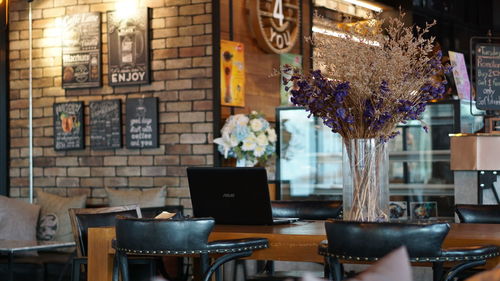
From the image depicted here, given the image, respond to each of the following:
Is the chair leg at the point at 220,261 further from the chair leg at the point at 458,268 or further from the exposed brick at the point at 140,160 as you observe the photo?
the exposed brick at the point at 140,160

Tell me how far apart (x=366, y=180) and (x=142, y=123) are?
12.4 feet

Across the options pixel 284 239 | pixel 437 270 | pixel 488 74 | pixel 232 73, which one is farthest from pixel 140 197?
pixel 437 270

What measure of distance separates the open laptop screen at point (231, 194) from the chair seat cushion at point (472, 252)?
115 cm

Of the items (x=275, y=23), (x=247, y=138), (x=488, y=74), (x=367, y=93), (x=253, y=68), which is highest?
(x=275, y=23)

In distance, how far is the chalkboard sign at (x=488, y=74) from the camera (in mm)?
6773

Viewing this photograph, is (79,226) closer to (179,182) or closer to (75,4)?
(179,182)

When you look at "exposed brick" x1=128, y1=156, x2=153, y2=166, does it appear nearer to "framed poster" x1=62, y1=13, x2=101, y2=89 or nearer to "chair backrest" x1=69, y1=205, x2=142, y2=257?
"framed poster" x1=62, y1=13, x2=101, y2=89

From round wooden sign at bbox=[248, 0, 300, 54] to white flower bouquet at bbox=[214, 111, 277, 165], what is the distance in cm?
87

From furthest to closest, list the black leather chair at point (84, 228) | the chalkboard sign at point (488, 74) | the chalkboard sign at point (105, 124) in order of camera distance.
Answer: the chalkboard sign at point (105, 124) → the chalkboard sign at point (488, 74) → the black leather chair at point (84, 228)

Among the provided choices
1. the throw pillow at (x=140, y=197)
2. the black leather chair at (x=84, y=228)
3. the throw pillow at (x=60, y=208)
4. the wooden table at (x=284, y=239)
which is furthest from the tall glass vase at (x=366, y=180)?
the throw pillow at (x=60, y=208)

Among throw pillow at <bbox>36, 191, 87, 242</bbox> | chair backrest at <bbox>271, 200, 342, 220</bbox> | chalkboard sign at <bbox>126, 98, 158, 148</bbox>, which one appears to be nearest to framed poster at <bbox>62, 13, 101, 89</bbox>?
chalkboard sign at <bbox>126, 98, 158, 148</bbox>

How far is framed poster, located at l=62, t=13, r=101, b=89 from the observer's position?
774 centimetres

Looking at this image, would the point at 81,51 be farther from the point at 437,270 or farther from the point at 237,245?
the point at 437,270

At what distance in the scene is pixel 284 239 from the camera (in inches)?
157
